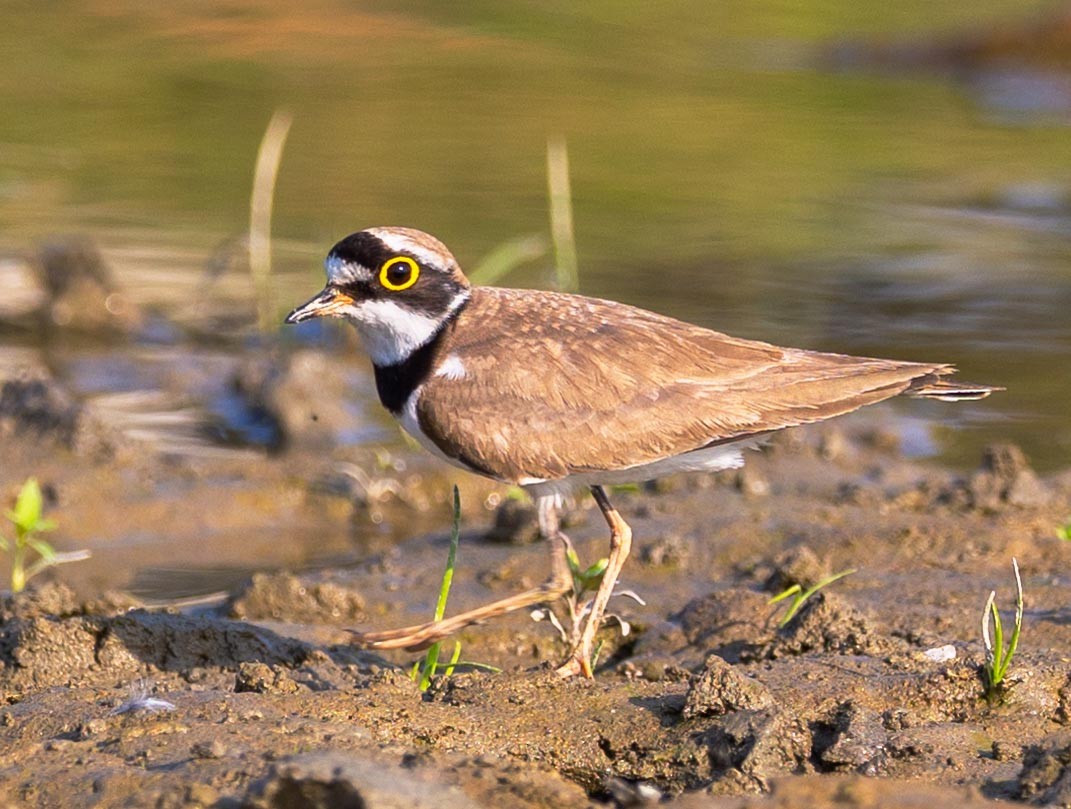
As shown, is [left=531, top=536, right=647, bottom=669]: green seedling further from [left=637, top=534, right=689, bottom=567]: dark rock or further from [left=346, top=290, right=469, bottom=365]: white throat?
[left=346, top=290, right=469, bottom=365]: white throat

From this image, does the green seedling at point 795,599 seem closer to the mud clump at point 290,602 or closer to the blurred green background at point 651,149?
the mud clump at point 290,602

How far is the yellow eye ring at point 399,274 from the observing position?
542 centimetres

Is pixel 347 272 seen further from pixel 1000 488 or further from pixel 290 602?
pixel 1000 488

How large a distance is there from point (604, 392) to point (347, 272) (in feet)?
2.98

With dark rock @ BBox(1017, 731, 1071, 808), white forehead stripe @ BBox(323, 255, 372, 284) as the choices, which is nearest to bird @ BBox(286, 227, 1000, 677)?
white forehead stripe @ BBox(323, 255, 372, 284)

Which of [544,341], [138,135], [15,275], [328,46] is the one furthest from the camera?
[328,46]

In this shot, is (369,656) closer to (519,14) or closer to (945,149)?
(945,149)

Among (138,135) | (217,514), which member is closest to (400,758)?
(217,514)

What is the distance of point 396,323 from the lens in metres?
5.45

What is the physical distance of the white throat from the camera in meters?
5.45

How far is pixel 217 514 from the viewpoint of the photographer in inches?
295

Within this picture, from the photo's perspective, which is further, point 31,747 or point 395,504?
point 395,504

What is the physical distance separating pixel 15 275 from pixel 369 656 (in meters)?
6.26

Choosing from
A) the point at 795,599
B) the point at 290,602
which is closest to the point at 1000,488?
the point at 795,599
